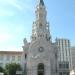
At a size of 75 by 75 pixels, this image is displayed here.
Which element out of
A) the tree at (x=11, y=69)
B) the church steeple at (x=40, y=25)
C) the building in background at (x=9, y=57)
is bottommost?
the tree at (x=11, y=69)

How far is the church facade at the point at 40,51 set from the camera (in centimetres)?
6888

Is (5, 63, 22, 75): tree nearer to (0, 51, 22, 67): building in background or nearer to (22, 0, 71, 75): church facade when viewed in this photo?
(22, 0, 71, 75): church facade

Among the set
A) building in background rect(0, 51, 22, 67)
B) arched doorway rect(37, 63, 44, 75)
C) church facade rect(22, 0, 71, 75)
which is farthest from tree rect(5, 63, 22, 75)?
building in background rect(0, 51, 22, 67)

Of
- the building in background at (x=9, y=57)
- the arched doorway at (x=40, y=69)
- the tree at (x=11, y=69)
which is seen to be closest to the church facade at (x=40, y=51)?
the arched doorway at (x=40, y=69)

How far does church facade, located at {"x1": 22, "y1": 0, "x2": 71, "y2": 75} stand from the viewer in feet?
226

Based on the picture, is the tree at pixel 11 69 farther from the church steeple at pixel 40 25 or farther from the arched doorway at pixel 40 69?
the church steeple at pixel 40 25

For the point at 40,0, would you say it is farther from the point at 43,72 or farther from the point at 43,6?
the point at 43,72

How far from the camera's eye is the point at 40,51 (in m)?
70.6

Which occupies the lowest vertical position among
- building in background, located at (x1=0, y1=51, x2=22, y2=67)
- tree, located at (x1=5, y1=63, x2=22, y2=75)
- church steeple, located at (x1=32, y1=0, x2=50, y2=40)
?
tree, located at (x1=5, y1=63, x2=22, y2=75)

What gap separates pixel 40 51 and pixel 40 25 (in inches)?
366

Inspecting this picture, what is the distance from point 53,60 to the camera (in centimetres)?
7100

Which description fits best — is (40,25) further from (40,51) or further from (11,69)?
(11,69)

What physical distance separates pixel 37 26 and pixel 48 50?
916 centimetres

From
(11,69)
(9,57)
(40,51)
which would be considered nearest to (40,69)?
(40,51)
